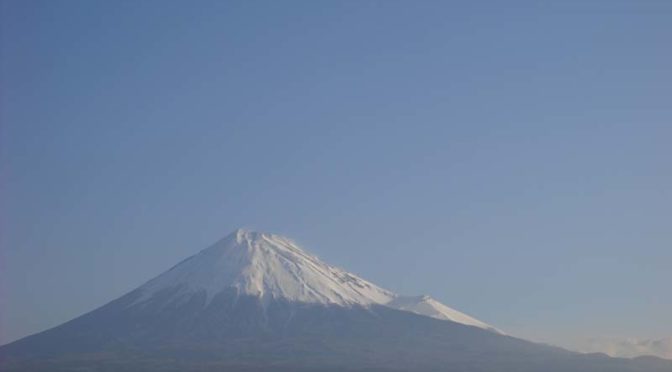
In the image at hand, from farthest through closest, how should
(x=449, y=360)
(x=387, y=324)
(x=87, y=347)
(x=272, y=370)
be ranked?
(x=387, y=324) → (x=87, y=347) → (x=449, y=360) → (x=272, y=370)

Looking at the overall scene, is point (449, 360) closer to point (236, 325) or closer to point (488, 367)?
point (488, 367)

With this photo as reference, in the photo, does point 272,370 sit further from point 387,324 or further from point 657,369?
point 657,369

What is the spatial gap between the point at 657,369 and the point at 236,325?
75892 millimetres

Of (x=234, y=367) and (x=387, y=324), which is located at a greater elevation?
(x=387, y=324)

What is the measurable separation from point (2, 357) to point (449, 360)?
78.3 meters

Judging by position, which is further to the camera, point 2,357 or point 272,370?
point 2,357

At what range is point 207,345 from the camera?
18150cm

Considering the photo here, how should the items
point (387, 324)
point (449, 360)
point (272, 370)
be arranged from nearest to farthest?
point (272, 370), point (449, 360), point (387, 324)

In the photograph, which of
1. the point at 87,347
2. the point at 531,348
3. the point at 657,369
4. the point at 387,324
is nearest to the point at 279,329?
the point at 387,324

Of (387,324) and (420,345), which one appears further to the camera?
(387,324)

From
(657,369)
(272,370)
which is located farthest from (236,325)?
(657,369)

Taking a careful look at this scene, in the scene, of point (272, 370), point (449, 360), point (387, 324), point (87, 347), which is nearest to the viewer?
point (272, 370)

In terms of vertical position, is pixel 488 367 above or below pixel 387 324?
below

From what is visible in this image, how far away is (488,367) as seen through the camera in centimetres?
16462
